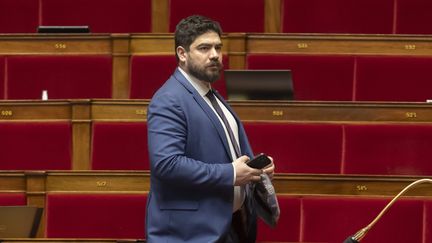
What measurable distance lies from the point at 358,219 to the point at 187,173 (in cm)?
34

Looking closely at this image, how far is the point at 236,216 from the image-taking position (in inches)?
24.5

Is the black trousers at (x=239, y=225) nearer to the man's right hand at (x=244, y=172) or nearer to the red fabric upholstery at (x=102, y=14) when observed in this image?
the man's right hand at (x=244, y=172)

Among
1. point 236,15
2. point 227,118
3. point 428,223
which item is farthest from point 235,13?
point 227,118

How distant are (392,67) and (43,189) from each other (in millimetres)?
413

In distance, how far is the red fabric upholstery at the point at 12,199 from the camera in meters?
0.93

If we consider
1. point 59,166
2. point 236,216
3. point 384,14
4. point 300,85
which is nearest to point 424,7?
point 384,14

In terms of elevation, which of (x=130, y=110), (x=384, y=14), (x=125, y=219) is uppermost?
(x=384, y=14)

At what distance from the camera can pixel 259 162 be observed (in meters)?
0.59

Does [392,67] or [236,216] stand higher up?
[392,67]

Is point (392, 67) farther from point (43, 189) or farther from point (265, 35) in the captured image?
point (43, 189)

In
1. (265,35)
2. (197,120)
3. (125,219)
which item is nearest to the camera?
(197,120)

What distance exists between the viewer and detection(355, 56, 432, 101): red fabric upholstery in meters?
1.10

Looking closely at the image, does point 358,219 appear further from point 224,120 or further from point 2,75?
point 2,75

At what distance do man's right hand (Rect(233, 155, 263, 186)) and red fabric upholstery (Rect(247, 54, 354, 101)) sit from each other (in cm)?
52
